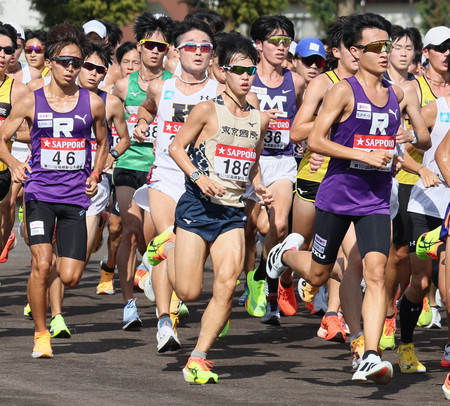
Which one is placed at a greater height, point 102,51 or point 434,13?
point 102,51

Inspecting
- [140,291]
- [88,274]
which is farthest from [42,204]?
[88,274]

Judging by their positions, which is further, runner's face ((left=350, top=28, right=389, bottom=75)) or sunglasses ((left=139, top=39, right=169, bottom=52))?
sunglasses ((left=139, top=39, right=169, bottom=52))

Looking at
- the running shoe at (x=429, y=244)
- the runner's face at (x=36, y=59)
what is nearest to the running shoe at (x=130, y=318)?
the running shoe at (x=429, y=244)

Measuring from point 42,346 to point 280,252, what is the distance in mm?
2091

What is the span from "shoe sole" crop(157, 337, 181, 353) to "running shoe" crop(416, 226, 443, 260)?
72.7 inches

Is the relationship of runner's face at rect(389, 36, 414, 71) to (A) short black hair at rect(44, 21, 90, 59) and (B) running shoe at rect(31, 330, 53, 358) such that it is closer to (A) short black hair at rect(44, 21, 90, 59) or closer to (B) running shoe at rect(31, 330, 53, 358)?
(A) short black hair at rect(44, 21, 90, 59)

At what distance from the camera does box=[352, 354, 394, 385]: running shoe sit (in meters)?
7.56

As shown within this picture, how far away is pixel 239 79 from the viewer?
338 inches

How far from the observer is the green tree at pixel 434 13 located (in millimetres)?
58844

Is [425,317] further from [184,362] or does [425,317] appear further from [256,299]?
[184,362]

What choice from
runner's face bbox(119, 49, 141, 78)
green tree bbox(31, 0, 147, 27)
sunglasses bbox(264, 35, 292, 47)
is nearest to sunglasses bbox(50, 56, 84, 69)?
sunglasses bbox(264, 35, 292, 47)

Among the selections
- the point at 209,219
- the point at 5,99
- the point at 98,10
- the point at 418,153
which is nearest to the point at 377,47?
the point at 209,219

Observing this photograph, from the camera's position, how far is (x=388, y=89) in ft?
27.6

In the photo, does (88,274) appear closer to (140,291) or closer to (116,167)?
(140,291)
